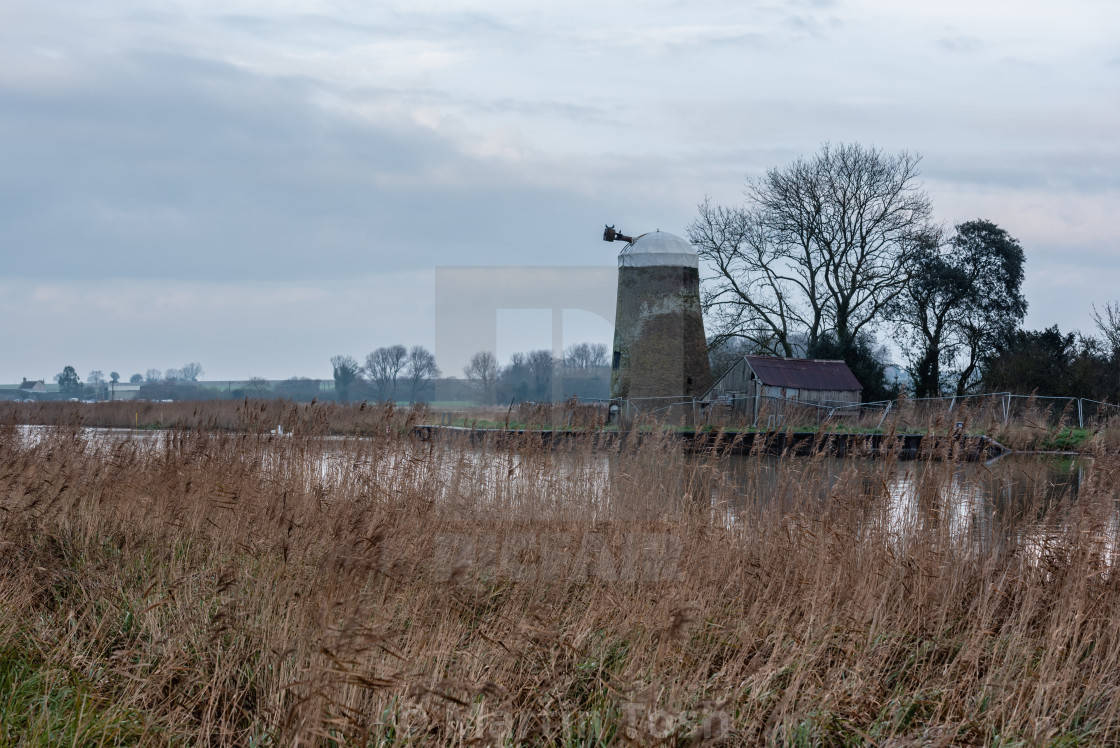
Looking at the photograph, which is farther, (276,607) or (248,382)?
(248,382)

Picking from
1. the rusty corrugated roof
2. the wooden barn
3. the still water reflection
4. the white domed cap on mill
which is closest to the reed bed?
the still water reflection

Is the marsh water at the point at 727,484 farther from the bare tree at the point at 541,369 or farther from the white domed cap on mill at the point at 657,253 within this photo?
the bare tree at the point at 541,369

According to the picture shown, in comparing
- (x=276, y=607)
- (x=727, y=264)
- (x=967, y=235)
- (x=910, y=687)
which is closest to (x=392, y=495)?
(x=276, y=607)

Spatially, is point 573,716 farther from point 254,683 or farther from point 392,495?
point 392,495

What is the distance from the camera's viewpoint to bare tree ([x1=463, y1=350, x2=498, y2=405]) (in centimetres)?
2002

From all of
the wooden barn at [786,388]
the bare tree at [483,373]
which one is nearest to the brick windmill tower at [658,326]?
the wooden barn at [786,388]

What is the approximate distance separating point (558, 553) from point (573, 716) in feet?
5.76

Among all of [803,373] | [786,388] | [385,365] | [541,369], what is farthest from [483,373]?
[385,365]

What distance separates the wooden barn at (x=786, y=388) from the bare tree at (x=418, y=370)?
2889 centimetres

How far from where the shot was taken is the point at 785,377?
25438mm

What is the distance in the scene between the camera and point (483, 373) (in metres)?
22.4

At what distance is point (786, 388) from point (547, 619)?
73.7 feet

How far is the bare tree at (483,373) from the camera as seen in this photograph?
20016 millimetres

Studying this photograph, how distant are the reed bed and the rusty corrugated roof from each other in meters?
18.9
